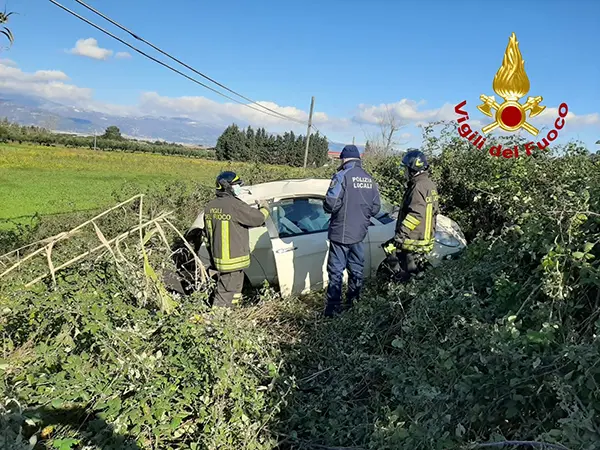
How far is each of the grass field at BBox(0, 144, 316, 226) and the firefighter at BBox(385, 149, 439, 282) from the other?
5.68m

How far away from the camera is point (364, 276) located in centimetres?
555

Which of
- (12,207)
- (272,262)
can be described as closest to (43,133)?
(12,207)

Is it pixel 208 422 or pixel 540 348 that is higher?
pixel 540 348

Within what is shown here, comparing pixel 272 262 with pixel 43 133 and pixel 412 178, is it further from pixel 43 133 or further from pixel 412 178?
pixel 43 133

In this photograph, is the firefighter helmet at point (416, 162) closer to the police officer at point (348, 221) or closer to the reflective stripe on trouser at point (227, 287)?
the police officer at point (348, 221)

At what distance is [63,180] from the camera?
3000cm

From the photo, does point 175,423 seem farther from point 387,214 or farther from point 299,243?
point 387,214

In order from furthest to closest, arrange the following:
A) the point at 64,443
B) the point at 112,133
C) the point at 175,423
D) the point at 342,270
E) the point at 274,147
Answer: the point at 112,133 < the point at 274,147 < the point at 342,270 < the point at 175,423 < the point at 64,443

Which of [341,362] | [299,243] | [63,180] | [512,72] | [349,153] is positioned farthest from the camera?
[63,180]

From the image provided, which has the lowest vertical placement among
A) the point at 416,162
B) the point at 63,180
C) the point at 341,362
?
the point at 63,180

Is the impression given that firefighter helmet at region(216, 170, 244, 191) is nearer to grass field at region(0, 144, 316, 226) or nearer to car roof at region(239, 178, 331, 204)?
car roof at region(239, 178, 331, 204)

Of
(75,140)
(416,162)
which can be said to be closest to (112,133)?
(75,140)

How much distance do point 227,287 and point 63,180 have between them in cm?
2951

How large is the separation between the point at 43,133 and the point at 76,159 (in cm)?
2844
